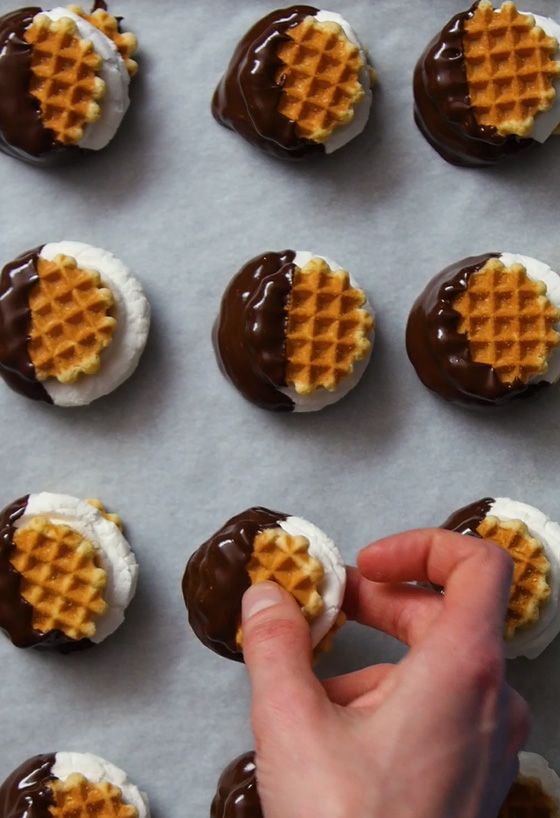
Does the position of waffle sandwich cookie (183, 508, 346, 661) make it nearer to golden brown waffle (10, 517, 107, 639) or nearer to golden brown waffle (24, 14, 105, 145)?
golden brown waffle (10, 517, 107, 639)

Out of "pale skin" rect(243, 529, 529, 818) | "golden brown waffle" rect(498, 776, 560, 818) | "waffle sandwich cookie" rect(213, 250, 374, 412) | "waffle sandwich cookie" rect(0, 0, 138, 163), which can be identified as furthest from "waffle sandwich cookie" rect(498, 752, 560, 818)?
"waffle sandwich cookie" rect(0, 0, 138, 163)

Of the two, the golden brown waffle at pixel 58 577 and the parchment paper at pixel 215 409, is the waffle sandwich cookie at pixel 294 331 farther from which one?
the golden brown waffle at pixel 58 577

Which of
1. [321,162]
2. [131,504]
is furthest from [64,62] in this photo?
[131,504]

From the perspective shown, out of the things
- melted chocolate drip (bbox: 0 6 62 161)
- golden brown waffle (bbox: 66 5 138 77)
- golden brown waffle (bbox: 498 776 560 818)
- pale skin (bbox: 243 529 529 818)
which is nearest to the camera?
pale skin (bbox: 243 529 529 818)

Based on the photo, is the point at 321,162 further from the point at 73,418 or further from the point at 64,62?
the point at 73,418

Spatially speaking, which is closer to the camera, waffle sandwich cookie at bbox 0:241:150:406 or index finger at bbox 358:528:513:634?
index finger at bbox 358:528:513:634

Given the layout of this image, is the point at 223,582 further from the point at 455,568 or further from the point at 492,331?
the point at 492,331

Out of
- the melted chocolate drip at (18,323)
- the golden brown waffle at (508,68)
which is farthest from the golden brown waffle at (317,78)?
the melted chocolate drip at (18,323)
